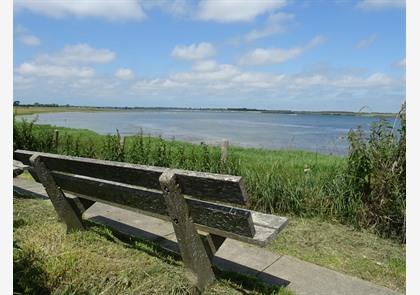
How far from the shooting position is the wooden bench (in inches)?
92.4

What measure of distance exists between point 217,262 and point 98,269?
1.17 m

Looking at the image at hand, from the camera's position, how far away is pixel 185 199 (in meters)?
2.58

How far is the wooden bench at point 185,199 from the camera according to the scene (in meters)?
2.35

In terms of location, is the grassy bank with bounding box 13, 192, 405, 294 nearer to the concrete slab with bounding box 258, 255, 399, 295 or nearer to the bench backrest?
the concrete slab with bounding box 258, 255, 399, 295

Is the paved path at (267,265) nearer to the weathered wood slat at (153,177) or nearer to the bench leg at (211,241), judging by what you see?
the bench leg at (211,241)

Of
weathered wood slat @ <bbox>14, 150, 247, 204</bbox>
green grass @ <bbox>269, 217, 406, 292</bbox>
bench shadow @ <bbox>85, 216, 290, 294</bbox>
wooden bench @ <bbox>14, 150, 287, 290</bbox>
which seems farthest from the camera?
green grass @ <bbox>269, 217, 406, 292</bbox>

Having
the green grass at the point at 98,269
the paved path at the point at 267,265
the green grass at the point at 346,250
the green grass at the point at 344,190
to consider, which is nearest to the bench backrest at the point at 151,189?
the green grass at the point at 98,269

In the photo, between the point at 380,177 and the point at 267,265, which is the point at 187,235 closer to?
the point at 267,265

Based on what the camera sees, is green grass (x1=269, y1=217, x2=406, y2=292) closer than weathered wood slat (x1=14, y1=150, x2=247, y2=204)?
No

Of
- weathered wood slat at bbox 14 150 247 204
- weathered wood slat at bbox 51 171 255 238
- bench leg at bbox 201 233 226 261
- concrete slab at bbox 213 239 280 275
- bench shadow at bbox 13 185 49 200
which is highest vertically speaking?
weathered wood slat at bbox 14 150 247 204

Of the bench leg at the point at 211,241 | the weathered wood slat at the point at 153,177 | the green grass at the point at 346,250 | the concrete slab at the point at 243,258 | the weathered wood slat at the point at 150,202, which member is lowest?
the green grass at the point at 346,250

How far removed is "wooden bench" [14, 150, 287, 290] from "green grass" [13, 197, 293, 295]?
0.27 meters

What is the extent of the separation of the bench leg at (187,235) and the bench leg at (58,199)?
5.18ft

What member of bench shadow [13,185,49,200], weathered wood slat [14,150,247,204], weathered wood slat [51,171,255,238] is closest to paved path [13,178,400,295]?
weathered wood slat [51,171,255,238]
